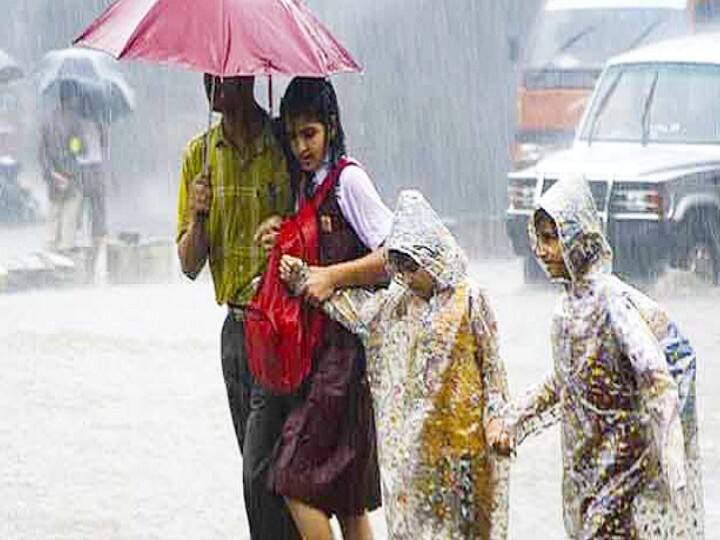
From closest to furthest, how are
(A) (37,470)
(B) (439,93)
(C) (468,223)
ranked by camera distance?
(A) (37,470) → (C) (468,223) → (B) (439,93)

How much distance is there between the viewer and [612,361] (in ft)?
18.9

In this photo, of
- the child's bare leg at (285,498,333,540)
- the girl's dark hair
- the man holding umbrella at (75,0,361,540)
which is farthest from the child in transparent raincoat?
the man holding umbrella at (75,0,361,540)

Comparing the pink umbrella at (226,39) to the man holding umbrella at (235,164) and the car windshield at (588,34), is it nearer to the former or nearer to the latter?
the man holding umbrella at (235,164)

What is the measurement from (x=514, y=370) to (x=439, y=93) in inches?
531

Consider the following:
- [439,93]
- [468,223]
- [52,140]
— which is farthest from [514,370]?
[439,93]

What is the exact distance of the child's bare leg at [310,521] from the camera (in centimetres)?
634

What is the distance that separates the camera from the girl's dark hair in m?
6.34

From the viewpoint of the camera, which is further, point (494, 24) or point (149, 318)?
point (494, 24)

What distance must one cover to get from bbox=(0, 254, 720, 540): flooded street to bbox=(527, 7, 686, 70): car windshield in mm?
3776

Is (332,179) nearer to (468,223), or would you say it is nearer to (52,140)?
(52,140)

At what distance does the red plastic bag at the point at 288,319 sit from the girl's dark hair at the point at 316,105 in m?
0.09

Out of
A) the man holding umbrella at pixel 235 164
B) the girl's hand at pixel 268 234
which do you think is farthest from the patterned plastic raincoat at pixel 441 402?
the man holding umbrella at pixel 235 164

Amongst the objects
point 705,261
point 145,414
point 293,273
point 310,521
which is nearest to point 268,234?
point 293,273

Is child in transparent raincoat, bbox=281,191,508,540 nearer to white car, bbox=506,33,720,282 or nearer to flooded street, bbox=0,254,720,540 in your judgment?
flooded street, bbox=0,254,720,540
